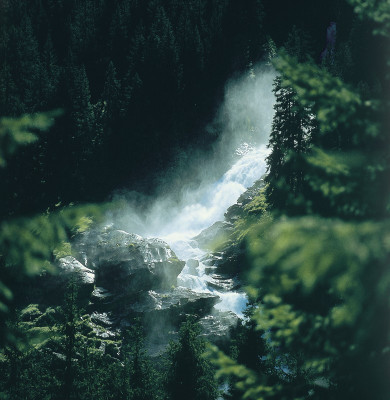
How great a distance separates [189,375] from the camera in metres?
15.6

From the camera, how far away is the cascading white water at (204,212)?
34.7m

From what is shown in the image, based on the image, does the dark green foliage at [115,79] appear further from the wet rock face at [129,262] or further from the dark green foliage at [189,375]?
the dark green foliage at [189,375]

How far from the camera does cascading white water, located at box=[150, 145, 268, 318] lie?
34.7 meters

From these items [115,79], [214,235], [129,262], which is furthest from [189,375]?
[115,79]

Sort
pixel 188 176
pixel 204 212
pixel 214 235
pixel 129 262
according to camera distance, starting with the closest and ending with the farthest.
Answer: pixel 129 262
pixel 214 235
pixel 204 212
pixel 188 176

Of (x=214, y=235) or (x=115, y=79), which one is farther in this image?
(x=115, y=79)

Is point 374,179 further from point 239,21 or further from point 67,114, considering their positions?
point 239,21

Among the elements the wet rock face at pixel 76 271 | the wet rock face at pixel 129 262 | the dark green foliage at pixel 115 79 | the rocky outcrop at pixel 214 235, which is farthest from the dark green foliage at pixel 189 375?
the rocky outcrop at pixel 214 235

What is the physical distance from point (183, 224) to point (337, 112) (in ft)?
130

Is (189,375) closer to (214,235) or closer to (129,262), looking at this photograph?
(129,262)

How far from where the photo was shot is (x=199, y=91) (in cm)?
5359

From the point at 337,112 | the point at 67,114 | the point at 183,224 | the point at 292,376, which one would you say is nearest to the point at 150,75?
the point at 67,114

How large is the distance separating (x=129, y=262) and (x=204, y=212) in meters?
17.3

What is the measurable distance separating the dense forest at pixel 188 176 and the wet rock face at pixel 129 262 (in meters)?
1.26
